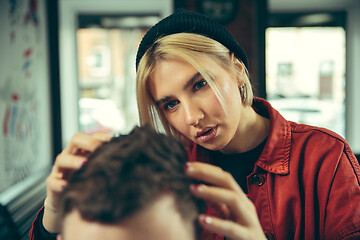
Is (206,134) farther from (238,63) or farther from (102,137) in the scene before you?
(102,137)

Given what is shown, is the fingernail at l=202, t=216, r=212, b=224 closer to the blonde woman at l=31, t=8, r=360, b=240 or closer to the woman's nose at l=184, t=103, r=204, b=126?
the blonde woman at l=31, t=8, r=360, b=240

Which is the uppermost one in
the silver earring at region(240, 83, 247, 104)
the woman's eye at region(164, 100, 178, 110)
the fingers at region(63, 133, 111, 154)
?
the silver earring at region(240, 83, 247, 104)

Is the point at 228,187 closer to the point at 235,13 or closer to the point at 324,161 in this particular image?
the point at 324,161

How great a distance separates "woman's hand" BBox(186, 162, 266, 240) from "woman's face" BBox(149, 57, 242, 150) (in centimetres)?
54

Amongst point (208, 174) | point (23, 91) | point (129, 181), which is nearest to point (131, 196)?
point (129, 181)

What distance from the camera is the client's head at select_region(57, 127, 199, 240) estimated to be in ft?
1.37

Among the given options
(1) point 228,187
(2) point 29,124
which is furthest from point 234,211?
(2) point 29,124

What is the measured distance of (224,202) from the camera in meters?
0.49

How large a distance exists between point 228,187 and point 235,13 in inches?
121

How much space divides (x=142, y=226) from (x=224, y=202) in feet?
0.48

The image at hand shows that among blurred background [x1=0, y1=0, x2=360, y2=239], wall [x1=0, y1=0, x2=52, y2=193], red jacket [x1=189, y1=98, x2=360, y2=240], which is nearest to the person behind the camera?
red jacket [x1=189, y1=98, x2=360, y2=240]

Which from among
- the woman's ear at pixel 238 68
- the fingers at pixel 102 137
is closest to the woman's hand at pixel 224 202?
the fingers at pixel 102 137

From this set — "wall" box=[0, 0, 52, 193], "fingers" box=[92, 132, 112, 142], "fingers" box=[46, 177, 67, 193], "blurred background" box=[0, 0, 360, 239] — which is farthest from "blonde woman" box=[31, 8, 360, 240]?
"wall" box=[0, 0, 52, 193]

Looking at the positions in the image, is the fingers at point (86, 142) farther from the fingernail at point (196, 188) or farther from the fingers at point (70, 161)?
the fingernail at point (196, 188)
